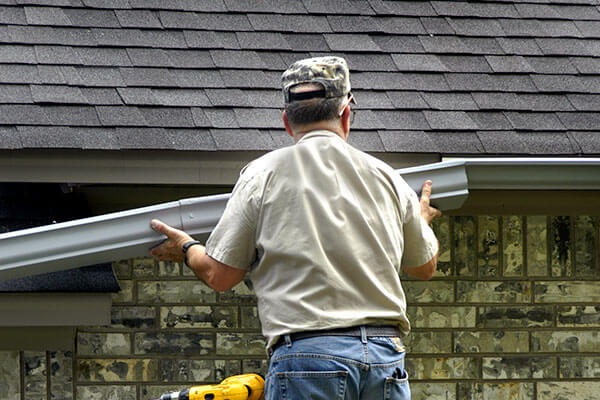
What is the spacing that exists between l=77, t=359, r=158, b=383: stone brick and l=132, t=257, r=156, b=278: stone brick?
43 centimetres

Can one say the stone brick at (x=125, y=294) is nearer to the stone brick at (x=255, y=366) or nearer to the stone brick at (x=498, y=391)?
the stone brick at (x=255, y=366)

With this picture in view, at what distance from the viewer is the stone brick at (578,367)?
17.1 ft

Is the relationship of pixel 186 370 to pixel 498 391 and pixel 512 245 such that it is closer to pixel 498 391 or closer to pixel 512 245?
pixel 498 391

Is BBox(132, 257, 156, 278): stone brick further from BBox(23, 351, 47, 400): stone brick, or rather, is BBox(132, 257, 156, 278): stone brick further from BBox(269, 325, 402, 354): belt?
BBox(269, 325, 402, 354): belt

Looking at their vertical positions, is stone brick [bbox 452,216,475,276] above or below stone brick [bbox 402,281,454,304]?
above

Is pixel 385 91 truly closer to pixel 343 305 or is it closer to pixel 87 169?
pixel 87 169

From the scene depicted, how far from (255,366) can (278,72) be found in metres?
1.49

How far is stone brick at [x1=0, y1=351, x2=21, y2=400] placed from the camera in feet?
15.7

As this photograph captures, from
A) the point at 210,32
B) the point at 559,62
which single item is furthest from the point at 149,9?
the point at 559,62

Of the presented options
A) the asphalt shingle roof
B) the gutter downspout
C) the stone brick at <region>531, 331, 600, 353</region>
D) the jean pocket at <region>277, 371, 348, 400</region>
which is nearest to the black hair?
the gutter downspout

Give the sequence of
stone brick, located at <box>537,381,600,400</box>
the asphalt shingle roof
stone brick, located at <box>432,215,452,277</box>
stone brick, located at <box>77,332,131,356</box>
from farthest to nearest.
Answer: stone brick, located at <box>537,381,600,400</box> < stone brick, located at <box>432,215,452,277</box> < stone brick, located at <box>77,332,131,356</box> < the asphalt shingle roof

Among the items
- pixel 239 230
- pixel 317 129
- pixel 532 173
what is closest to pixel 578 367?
pixel 532 173

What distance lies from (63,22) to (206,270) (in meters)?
2.52

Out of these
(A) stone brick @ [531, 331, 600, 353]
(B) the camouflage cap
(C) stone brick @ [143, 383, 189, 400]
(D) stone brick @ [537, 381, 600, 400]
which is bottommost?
(D) stone brick @ [537, 381, 600, 400]
